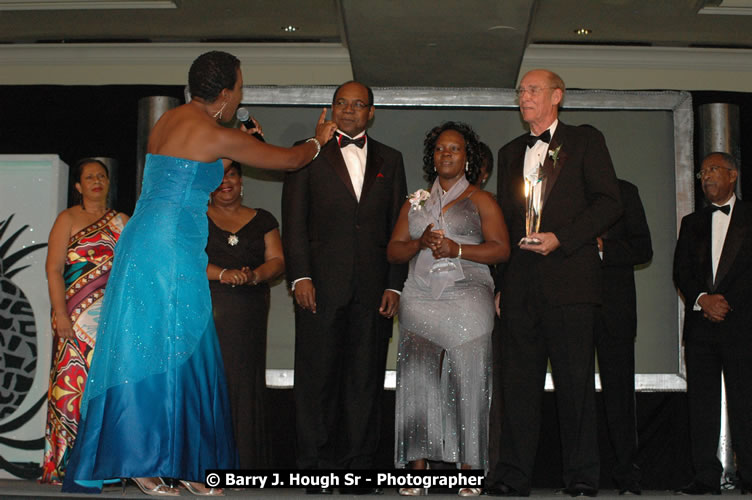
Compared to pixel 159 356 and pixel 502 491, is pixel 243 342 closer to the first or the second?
pixel 159 356

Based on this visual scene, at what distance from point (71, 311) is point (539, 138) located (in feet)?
9.86

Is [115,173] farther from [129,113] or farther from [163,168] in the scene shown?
[163,168]

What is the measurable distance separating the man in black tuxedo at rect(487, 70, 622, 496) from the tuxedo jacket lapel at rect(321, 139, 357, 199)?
2.93 feet

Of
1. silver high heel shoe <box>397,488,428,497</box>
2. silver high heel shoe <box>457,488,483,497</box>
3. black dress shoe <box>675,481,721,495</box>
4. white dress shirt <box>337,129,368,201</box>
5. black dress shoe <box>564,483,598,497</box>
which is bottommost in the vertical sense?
black dress shoe <box>675,481,721,495</box>

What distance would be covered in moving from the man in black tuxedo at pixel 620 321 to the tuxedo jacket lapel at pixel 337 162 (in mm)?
1382

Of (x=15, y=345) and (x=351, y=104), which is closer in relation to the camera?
(x=351, y=104)

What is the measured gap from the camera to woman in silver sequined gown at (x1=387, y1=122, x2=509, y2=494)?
408 cm

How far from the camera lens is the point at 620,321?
4727 mm

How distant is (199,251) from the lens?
3.63m

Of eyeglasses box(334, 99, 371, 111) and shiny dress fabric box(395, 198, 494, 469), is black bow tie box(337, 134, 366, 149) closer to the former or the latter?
eyeglasses box(334, 99, 371, 111)

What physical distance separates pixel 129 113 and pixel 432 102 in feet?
8.83

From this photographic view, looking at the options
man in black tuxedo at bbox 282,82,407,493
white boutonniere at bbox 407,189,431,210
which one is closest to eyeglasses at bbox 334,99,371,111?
man in black tuxedo at bbox 282,82,407,493

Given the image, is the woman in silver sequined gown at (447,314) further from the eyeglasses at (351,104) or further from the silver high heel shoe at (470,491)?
the eyeglasses at (351,104)

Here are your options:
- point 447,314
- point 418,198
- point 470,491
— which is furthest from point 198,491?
point 418,198
